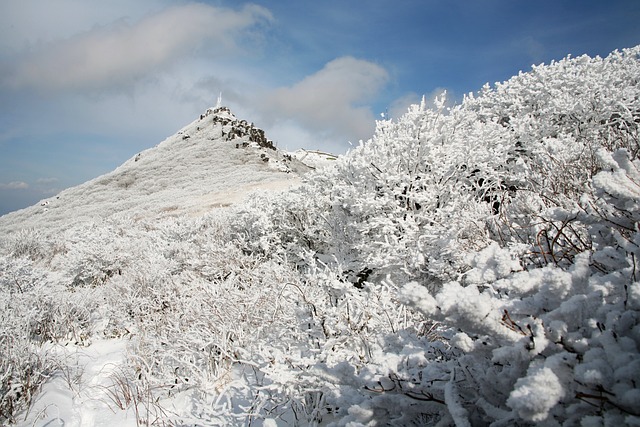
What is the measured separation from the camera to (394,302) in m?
3.47

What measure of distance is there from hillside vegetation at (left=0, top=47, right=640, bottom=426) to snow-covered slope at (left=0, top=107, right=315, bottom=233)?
1177 cm

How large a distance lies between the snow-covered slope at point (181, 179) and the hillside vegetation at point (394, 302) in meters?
11.8

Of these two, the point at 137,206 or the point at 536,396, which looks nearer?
the point at 536,396

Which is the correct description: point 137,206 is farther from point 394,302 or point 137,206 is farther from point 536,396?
point 536,396

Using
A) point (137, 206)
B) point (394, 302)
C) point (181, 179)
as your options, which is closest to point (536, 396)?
point (394, 302)

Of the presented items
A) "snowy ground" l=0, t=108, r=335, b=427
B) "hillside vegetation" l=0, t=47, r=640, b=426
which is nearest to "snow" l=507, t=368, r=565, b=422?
"hillside vegetation" l=0, t=47, r=640, b=426

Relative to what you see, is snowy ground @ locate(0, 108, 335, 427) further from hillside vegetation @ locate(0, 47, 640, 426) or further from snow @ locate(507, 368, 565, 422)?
snow @ locate(507, 368, 565, 422)

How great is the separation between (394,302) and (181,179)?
103ft

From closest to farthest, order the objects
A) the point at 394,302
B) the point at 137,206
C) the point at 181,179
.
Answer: the point at 394,302
the point at 137,206
the point at 181,179

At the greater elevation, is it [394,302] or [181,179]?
[181,179]

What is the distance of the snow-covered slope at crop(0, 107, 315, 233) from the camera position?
75.0ft

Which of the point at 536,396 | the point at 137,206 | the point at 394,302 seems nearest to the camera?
the point at 536,396

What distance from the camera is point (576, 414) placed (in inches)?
44.4

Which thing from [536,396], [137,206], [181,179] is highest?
[181,179]
